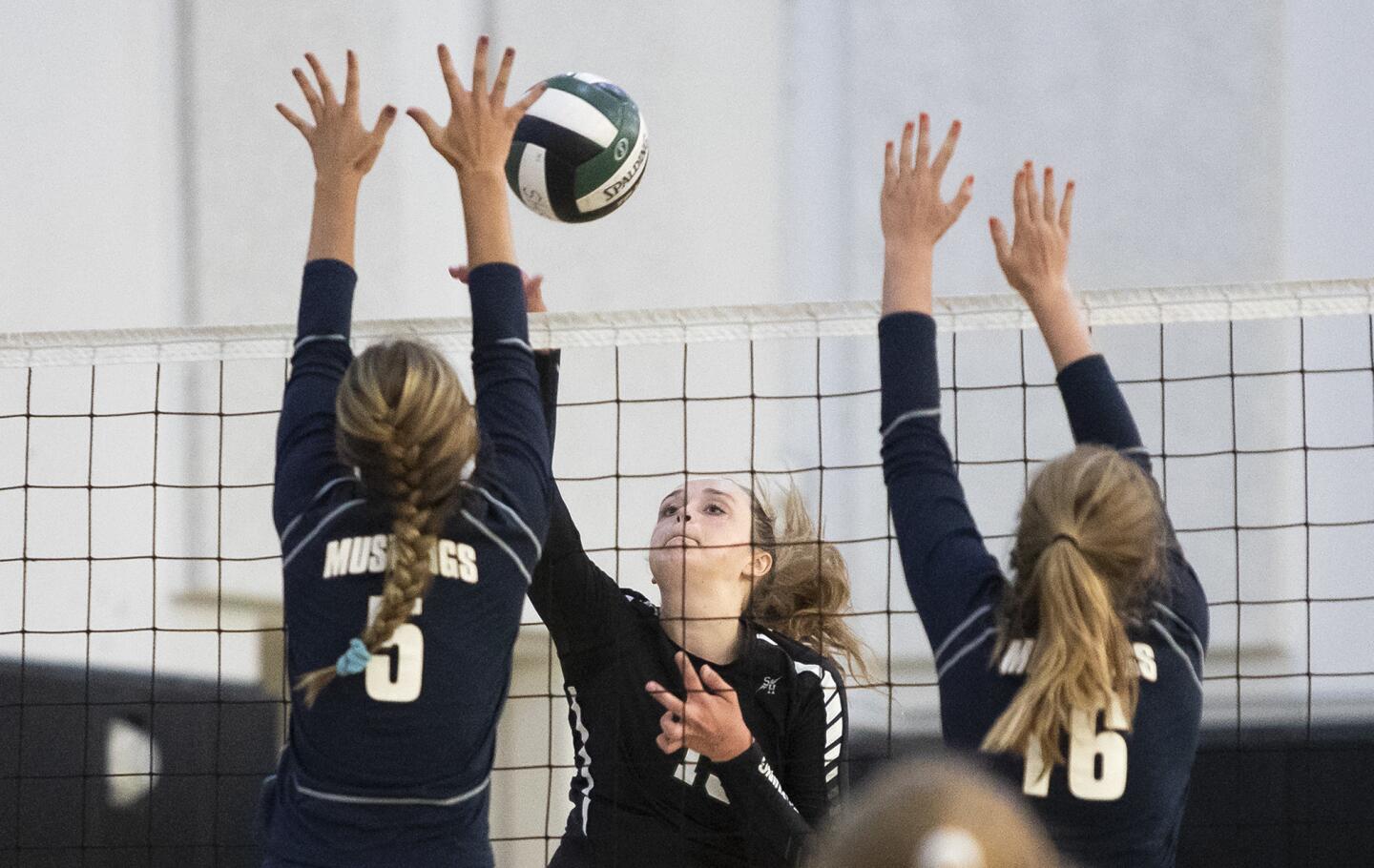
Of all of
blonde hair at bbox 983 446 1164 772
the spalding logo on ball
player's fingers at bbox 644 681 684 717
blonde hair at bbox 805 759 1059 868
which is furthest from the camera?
the spalding logo on ball

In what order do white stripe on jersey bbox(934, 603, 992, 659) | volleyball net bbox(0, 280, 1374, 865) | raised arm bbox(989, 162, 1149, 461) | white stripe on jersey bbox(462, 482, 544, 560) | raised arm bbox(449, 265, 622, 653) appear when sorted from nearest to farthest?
1. white stripe on jersey bbox(934, 603, 992, 659)
2. white stripe on jersey bbox(462, 482, 544, 560)
3. raised arm bbox(989, 162, 1149, 461)
4. raised arm bbox(449, 265, 622, 653)
5. volleyball net bbox(0, 280, 1374, 865)

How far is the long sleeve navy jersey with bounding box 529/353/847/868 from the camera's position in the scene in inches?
115

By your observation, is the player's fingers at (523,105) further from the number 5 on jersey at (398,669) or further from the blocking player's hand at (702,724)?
the blocking player's hand at (702,724)

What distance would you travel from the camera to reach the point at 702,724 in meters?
2.72

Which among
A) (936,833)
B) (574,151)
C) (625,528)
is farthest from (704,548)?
(625,528)

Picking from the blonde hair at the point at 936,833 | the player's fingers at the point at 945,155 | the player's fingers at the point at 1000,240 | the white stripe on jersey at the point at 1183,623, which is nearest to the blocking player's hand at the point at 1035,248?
the player's fingers at the point at 1000,240

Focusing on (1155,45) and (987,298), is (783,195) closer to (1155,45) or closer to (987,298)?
(1155,45)

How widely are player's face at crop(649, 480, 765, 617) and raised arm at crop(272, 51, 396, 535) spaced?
3.19 feet

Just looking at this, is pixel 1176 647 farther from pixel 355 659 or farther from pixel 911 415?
pixel 355 659

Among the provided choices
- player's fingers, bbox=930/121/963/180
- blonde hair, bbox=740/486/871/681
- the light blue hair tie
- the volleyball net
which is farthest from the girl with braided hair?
the volleyball net

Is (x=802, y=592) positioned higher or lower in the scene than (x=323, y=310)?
lower

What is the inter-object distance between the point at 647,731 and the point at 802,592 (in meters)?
0.61

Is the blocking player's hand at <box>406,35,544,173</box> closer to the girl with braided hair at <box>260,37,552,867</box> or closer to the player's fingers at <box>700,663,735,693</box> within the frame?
the girl with braided hair at <box>260,37,552,867</box>

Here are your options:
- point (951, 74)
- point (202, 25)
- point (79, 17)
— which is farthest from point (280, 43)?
point (951, 74)
